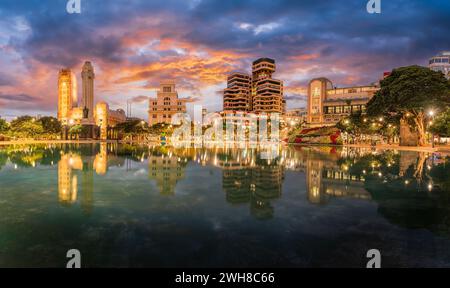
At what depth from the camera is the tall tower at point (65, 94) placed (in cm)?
16862

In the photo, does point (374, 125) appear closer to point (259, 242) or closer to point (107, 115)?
point (259, 242)

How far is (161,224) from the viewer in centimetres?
682

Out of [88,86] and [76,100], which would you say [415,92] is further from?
[76,100]

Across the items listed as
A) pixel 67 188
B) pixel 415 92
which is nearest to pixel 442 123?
pixel 415 92

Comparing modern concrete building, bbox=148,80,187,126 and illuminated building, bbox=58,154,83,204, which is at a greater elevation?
modern concrete building, bbox=148,80,187,126

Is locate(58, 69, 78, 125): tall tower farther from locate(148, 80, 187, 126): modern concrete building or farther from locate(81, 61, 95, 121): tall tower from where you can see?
locate(148, 80, 187, 126): modern concrete building

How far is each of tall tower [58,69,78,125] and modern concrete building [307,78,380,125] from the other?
463ft

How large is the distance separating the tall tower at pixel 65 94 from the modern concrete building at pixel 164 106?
59391 millimetres

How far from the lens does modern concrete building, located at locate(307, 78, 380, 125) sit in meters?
125

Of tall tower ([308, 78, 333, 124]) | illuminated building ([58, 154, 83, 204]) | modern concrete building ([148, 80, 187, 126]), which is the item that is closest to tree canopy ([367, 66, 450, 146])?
illuminated building ([58, 154, 83, 204])

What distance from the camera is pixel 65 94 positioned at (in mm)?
168625

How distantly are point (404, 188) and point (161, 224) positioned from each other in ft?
33.7

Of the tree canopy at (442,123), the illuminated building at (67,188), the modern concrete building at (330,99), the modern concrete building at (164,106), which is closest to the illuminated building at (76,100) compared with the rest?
the modern concrete building at (164,106)
